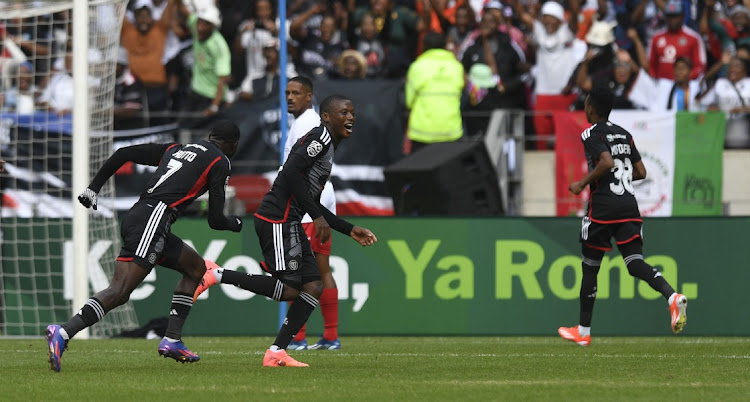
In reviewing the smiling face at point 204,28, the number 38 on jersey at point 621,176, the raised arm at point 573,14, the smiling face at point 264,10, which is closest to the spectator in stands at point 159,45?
the smiling face at point 204,28

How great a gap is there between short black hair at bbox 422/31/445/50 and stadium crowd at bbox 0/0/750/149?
74cm

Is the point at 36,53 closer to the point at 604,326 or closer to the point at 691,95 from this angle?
the point at 604,326

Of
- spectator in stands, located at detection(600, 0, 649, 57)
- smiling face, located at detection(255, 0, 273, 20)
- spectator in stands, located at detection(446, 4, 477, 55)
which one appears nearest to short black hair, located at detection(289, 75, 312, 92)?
spectator in stands, located at detection(446, 4, 477, 55)

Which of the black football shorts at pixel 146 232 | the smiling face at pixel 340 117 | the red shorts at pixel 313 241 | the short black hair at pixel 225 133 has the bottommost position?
the red shorts at pixel 313 241

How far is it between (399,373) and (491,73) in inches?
372

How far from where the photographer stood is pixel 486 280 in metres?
14.6

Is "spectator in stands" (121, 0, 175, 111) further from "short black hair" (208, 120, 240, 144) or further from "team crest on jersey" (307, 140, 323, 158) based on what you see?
"team crest on jersey" (307, 140, 323, 158)

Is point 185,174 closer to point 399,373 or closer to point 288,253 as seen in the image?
point 288,253

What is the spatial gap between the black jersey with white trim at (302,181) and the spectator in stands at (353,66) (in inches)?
313

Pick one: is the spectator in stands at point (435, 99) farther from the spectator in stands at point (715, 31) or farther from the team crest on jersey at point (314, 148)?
the team crest on jersey at point (314, 148)

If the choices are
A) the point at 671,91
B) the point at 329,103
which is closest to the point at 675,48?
the point at 671,91

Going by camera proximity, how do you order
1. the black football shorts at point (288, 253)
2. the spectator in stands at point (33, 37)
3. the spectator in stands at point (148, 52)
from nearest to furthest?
the black football shorts at point (288, 253), the spectator in stands at point (33, 37), the spectator in stands at point (148, 52)

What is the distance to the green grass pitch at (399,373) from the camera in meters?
7.59

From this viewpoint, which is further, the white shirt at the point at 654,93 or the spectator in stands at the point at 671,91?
the white shirt at the point at 654,93
